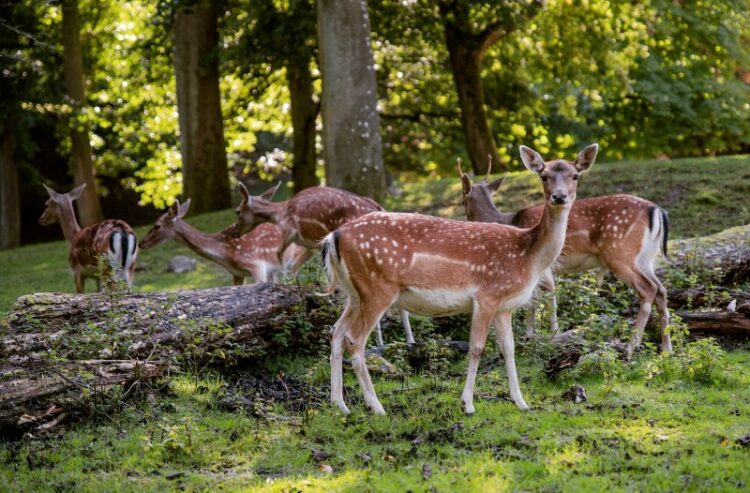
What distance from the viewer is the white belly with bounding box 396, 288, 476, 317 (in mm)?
6980

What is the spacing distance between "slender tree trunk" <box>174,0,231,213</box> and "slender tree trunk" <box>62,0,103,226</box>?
1.92m

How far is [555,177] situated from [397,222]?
120 cm

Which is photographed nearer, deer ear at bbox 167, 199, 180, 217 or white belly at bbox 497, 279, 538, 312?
white belly at bbox 497, 279, 538, 312

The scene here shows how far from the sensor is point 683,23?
21.6 meters

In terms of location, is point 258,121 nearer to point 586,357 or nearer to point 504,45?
point 504,45

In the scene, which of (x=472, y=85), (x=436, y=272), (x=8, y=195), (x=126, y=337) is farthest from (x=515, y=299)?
(x=8, y=195)

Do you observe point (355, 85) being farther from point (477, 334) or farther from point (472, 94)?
point (477, 334)

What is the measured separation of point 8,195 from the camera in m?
23.0

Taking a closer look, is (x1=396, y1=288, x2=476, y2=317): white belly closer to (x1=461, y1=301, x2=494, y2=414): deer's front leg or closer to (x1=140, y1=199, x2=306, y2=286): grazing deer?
(x1=461, y1=301, x2=494, y2=414): deer's front leg

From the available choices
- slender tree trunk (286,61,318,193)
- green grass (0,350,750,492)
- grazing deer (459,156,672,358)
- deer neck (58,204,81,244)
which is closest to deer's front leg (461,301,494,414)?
green grass (0,350,750,492)

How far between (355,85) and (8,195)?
40.4ft

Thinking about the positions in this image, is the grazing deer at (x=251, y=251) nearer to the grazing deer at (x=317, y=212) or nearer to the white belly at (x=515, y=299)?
the grazing deer at (x=317, y=212)

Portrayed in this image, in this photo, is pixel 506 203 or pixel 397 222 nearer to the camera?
pixel 397 222

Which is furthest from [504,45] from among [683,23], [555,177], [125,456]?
[125,456]
